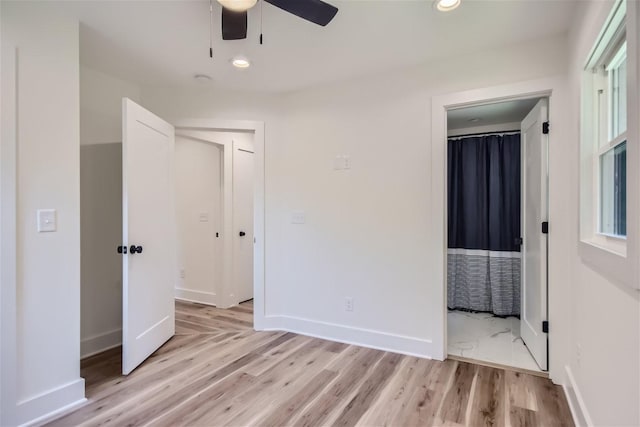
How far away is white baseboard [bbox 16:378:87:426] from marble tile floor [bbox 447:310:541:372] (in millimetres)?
2654

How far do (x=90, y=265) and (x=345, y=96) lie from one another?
8.62 ft

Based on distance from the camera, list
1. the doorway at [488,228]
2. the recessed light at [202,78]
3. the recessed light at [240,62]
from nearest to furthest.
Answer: the recessed light at [240,62]
the recessed light at [202,78]
the doorway at [488,228]

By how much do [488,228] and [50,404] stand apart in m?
4.09

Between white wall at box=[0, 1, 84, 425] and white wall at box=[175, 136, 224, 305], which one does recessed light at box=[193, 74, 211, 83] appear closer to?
white wall at box=[0, 1, 84, 425]

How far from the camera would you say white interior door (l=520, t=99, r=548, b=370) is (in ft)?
7.72

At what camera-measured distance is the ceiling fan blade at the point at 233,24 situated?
1.67m

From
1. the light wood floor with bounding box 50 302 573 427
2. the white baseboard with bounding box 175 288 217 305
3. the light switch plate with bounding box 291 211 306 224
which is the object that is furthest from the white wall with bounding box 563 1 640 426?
the white baseboard with bounding box 175 288 217 305

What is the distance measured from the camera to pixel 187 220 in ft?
14.4

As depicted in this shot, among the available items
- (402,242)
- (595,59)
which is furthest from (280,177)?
(595,59)

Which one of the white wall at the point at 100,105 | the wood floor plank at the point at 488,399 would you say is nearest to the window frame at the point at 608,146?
the wood floor plank at the point at 488,399

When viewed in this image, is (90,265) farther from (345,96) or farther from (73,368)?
(345,96)

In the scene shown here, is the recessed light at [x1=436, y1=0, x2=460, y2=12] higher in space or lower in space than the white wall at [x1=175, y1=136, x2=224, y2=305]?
higher

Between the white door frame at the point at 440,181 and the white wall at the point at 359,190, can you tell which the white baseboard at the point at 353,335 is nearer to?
the white wall at the point at 359,190

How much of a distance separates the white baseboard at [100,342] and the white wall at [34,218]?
80cm
